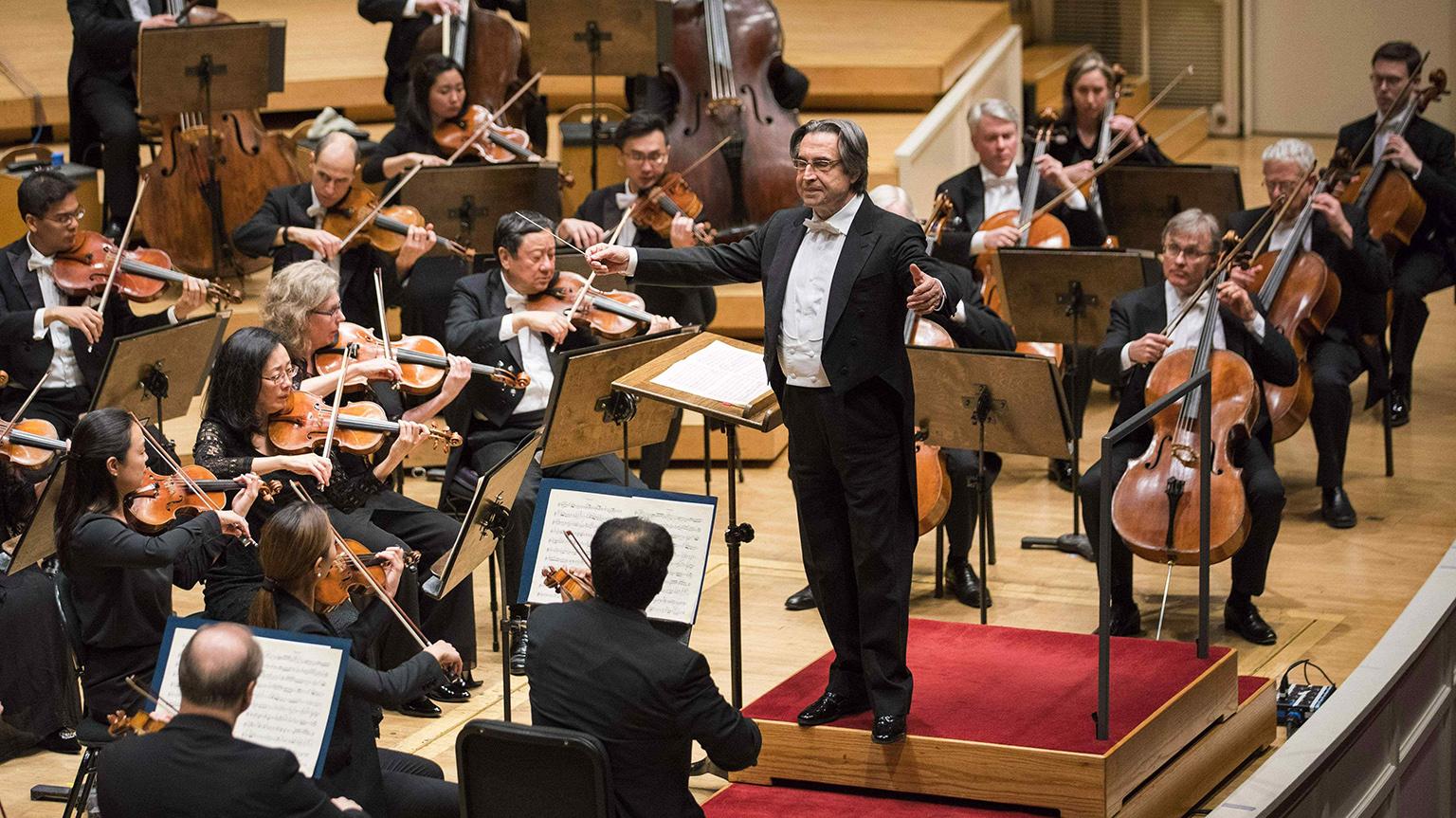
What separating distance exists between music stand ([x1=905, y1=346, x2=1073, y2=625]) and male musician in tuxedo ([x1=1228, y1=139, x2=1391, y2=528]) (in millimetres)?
1336

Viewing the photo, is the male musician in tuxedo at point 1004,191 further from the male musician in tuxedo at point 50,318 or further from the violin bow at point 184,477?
the violin bow at point 184,477

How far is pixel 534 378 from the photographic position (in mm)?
4930

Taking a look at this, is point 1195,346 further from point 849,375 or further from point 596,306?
point 849,375

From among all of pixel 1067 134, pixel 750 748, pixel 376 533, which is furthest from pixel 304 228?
pixel 750 748

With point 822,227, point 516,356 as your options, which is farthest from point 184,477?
point 822,227

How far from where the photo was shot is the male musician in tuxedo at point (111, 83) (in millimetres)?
6579

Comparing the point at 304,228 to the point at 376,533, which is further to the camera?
the point at 304,228

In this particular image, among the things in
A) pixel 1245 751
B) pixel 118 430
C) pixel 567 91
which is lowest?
pixel 1245 751

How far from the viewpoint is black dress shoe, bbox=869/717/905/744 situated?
11.9ft

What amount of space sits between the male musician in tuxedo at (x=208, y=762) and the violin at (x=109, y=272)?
2.54 meters

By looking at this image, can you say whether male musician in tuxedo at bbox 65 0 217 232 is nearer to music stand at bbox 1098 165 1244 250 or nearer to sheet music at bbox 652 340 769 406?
music stand at bbox 1098 165 1244 250

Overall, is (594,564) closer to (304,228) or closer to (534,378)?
(534,378)

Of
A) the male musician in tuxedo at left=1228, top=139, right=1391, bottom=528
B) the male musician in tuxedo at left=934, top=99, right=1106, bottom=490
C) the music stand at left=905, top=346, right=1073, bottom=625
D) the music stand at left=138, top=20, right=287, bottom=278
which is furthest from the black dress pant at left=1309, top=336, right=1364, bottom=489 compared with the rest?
the music stand at left=138, top=20, right=287, bottom=278

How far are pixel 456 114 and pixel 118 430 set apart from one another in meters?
2.66
